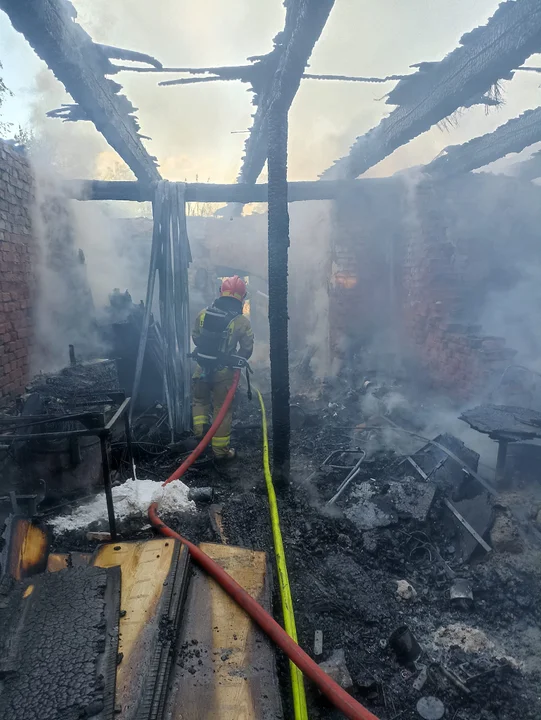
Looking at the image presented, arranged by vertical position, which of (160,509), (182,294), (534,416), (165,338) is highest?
(182,294)

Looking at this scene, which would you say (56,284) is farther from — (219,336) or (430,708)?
(430,708)

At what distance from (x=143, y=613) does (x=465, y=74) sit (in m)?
5.59

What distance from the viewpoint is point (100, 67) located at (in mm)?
4461

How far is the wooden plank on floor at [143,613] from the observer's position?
6.32ft

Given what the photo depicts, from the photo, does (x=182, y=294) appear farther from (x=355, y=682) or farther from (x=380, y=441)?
(x=355, y=682)

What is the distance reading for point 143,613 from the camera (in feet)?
7.91

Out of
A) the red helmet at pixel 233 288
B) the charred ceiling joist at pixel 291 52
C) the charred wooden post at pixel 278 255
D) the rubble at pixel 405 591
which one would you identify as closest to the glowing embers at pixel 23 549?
the charred wooden post at pixel 278 255

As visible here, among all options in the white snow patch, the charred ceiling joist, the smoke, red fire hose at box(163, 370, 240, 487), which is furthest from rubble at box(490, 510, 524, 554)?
the smoke

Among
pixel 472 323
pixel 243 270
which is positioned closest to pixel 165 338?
pixel 472 323

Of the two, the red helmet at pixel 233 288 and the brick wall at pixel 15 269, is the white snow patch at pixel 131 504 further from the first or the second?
the red helmet at pixel 233 288

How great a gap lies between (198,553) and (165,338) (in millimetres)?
4414

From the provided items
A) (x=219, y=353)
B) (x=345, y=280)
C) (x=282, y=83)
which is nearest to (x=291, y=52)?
(x=282, y=83)

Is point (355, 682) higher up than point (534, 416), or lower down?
lower down

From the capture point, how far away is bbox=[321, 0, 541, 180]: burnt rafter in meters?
3.70
